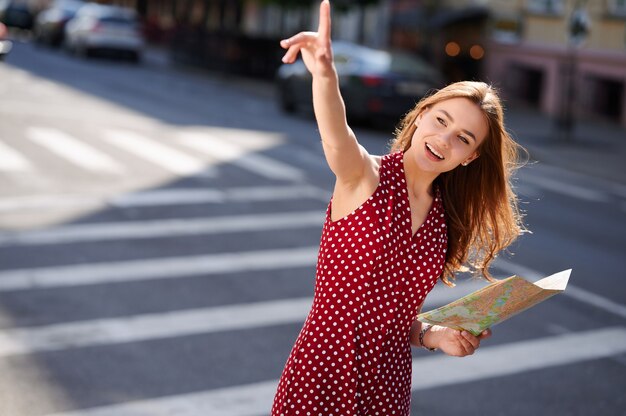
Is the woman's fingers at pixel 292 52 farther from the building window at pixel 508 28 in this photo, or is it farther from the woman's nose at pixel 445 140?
the building window at pixel 508 28

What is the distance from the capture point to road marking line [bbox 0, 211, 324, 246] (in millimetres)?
9422

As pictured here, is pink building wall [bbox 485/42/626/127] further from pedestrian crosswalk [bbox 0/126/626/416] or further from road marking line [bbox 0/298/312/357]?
road marking line [bbox 0/298/312/357]

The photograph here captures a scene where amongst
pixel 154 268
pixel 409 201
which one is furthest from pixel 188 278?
pixel 409 201

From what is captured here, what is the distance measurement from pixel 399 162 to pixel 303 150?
13.3m

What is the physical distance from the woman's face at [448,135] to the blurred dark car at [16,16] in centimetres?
4791

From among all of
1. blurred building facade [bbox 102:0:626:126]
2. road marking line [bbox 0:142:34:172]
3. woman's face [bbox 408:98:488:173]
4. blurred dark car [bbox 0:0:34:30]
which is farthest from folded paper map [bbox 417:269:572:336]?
blurred dark car [bbox 0:0:34:30]

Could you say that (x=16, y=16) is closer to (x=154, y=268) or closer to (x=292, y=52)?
(x=154, y=268)

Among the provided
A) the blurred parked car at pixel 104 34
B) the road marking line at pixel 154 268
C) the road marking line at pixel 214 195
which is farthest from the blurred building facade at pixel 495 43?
the road marking line at pixel 154 268

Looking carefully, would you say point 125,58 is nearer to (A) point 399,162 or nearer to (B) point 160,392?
(B) point 160,392

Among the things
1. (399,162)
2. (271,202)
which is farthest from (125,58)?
(399,162)

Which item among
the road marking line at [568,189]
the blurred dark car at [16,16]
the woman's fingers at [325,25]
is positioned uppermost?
the woman's fingers at [325,25]

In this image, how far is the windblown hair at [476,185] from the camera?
3.07 m

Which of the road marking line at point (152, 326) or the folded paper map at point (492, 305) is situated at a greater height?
the folded paper map at point (492, 305)

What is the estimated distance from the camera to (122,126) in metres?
17.5
